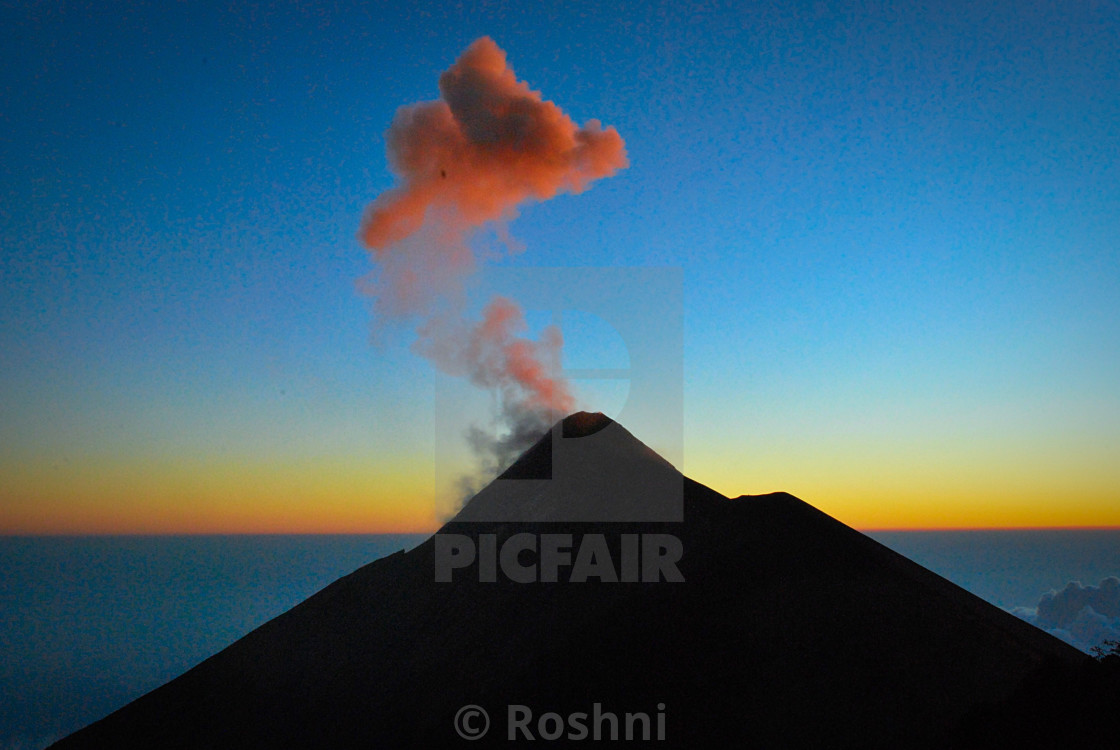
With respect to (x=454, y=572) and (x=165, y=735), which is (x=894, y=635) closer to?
(x=454, y=572)

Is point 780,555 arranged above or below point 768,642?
above

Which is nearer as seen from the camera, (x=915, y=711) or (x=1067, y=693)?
(x=1067, y=693)

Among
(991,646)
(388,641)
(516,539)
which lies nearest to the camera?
(991,646)

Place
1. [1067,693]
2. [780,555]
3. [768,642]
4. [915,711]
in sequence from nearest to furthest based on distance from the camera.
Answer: [1067,693] → [915,711] → [768,642] → [780,555]

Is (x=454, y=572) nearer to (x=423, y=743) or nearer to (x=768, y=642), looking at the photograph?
(x=423, y=743)

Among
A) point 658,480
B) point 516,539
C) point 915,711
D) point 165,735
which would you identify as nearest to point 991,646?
point 915,711

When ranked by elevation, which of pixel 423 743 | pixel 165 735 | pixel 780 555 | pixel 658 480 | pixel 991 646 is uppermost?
pixel 658 480
